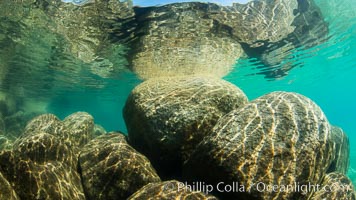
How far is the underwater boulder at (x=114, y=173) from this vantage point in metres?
6.37

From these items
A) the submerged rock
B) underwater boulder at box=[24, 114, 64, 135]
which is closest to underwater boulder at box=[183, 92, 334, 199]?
underwater boulder at box=[24, 114, 64, 135]

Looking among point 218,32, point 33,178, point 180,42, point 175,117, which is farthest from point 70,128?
point 218,32

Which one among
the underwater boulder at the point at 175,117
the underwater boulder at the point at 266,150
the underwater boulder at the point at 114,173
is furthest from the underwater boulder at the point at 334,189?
the underwater boulder at the point at 114,173

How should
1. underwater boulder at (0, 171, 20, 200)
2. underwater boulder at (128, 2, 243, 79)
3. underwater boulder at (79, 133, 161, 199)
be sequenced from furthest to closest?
underwater boulder at (128, 2, 243, 79) < underwater boulder at (79, 133, 161, 199) < underwater boulder at (0, 171, 20, 200)

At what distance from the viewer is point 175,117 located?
7.17m

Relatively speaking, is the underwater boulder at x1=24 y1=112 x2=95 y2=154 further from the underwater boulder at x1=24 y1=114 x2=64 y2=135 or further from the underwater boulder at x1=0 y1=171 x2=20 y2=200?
the underwater boulder at x1=0 y1=171 x2=20 y2=200

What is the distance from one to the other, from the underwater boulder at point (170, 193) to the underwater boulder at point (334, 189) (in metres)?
2.23

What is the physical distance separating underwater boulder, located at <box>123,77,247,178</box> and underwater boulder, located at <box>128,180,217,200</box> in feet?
5.30

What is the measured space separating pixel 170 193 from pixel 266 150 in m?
2.06

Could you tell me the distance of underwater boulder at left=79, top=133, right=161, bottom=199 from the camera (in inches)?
251

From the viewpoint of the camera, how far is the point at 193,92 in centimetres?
789

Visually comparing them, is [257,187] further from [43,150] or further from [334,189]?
[43,150]

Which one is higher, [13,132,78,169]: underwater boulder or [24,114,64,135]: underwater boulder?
[13,132,78,169]: underwater boulder

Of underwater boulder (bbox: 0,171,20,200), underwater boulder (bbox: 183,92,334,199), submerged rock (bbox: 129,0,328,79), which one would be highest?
submerged rock (bbox: 129,0,328,79)
